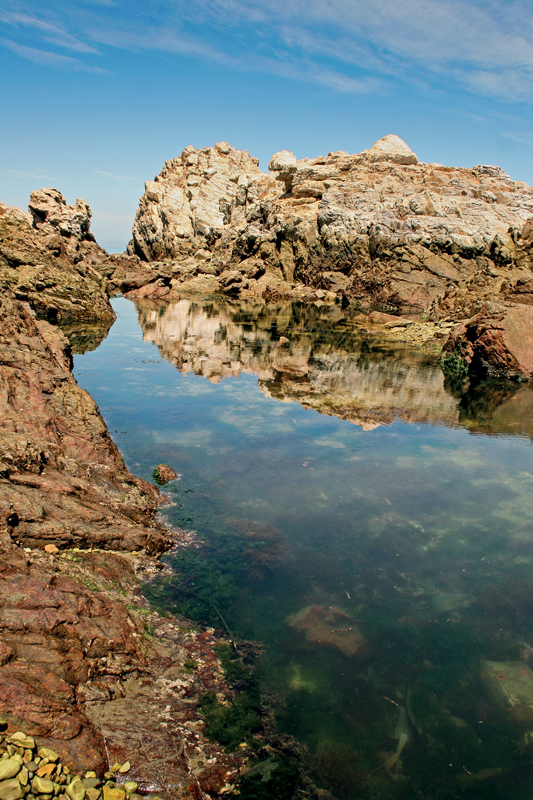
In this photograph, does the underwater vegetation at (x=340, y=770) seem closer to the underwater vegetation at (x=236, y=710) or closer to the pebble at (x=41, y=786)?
the underwater vegetation at (x=236, y=710)

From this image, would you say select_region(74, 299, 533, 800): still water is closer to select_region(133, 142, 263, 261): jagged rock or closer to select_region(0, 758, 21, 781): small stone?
select_region(0, 758, 21, 781): small stone

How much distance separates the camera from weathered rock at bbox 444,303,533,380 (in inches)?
792

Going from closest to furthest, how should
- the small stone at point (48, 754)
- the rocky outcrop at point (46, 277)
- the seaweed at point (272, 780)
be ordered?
the small stone at point (48, 754)
the seaweed at point (272, 780)
the rocky outcrop at point (46, 277)

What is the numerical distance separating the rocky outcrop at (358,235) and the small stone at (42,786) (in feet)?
105

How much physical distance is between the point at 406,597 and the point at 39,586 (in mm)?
4786

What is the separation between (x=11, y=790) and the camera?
2812 millimetres

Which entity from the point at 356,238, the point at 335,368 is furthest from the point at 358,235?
the point at 335,368

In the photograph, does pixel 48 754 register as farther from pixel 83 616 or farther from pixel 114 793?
pixel 83 616

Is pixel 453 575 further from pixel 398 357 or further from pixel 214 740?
pixel 398 357

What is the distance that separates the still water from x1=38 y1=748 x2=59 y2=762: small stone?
2275 millimetres

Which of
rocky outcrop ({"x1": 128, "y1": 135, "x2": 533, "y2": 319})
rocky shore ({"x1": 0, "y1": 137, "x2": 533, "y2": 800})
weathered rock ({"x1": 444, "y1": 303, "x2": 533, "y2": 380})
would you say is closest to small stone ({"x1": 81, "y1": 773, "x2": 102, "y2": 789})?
rocky shore ({"x1": 0, "y1": 137, "x2": 533, "y2": 800})

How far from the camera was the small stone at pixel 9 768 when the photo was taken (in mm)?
2877

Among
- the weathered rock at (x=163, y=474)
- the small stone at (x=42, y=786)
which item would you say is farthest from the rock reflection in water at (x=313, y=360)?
the small stone at (x=42, y=786)

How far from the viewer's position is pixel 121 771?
11.8 feet
